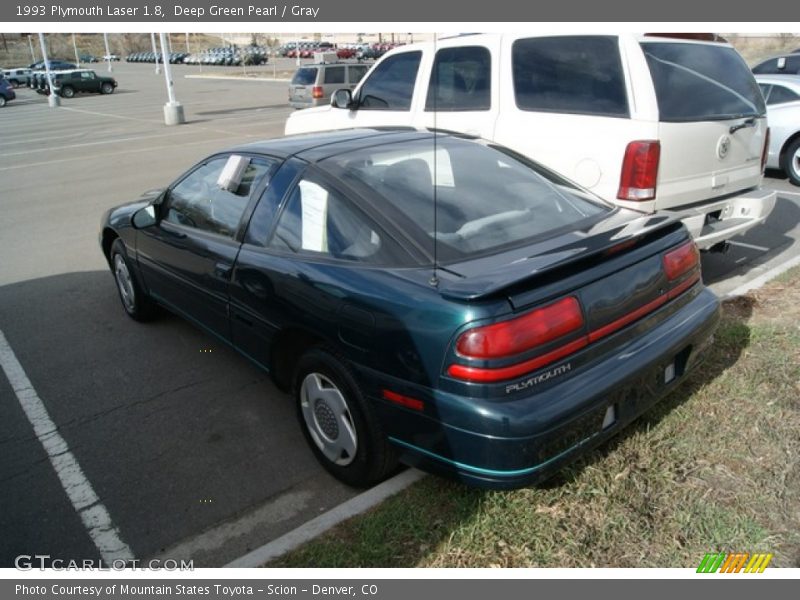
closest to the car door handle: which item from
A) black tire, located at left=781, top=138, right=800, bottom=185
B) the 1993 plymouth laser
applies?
the 1993 plymouth laser

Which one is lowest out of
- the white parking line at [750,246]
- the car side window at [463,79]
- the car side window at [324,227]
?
the white parking line at [750,246]

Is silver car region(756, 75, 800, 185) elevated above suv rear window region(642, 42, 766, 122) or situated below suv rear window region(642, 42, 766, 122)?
below

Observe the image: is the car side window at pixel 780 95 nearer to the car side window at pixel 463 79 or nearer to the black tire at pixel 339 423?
the car side window at pixel 463 79

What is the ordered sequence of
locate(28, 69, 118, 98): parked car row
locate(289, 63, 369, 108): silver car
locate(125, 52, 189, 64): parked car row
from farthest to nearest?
locate(125, 52, 189, 64): parked car row → locate(28, 69, 118, 98): parked car row → locate(289, 63, 369, 108): silver car

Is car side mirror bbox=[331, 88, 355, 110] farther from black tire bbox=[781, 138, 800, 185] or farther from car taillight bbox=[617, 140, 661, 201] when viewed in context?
black tire bbox=[781, 138, 800, 185]

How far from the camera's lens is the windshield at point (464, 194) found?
283 centimetres

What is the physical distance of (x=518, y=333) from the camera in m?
2.31

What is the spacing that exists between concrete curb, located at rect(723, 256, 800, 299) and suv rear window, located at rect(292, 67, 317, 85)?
18588mm

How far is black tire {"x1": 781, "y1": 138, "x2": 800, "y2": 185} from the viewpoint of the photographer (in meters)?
9.16

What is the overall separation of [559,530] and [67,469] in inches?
98.3

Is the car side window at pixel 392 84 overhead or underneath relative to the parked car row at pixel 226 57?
overhead

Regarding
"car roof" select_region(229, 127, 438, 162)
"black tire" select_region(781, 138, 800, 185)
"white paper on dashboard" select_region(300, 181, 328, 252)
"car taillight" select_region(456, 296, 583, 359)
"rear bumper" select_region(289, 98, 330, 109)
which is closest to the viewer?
"car taillight" select_region(456, 296, 583, 359)

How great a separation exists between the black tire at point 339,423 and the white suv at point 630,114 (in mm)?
2236

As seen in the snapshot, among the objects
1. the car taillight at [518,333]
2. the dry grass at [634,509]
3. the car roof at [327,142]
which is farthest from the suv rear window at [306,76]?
the car taillight at [518,333]
